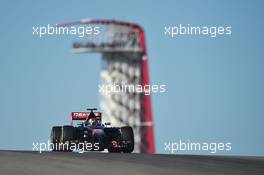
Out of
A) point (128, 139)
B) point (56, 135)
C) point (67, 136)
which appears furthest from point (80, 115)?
point (128, 139)

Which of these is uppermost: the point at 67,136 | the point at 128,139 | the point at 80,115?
the point at 80,115

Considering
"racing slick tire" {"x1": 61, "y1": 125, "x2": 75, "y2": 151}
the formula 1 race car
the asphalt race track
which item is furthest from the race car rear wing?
the asphalt race track

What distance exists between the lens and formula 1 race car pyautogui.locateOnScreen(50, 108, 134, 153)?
20.8 metres

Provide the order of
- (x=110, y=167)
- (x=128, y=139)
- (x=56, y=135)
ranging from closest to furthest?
(x=110, y=167) < (x=56, y=135) < (x=128, y=139)

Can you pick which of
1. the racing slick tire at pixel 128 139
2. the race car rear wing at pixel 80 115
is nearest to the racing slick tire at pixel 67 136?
the race car rear wing at pixel 80 115

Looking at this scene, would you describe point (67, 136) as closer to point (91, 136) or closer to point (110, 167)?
point (91, 136)

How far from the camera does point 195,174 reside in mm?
11156

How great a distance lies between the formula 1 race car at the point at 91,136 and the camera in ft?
68.3

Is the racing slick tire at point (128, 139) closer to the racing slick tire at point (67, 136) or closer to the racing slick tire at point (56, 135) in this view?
the racing slick tire at point (67, 136)

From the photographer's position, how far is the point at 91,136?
2217 centimetres

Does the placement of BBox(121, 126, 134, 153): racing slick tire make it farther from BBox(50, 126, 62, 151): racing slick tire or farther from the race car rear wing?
BBox(50, 126, 62, 151): racing slick tire

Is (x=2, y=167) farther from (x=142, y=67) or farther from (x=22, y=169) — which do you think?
(x=142, y=67)

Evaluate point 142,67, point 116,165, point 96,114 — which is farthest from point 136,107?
point 116,165

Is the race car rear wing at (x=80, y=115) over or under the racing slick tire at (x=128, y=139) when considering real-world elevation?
over
